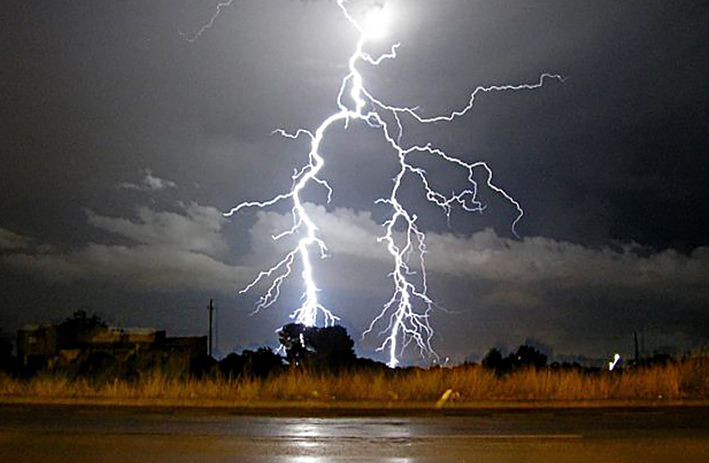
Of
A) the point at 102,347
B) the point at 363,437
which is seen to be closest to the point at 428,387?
the point at 363,437

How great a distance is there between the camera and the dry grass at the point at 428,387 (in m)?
23.4

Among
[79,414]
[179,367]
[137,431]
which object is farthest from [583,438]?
[179,367]

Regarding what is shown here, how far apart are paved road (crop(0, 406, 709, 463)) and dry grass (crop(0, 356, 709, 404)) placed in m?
4.30

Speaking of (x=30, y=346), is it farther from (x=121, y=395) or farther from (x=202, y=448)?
(x=202, y=448)

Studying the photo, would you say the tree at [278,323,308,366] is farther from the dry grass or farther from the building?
the dry grass

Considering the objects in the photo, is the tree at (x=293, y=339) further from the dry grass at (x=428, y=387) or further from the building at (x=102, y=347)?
the dry grass at (x=428, y=387)

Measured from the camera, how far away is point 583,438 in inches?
532

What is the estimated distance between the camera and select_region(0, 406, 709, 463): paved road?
11570 mm

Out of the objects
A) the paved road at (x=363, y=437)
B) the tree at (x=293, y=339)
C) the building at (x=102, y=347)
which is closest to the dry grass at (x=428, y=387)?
the paved road at (x=363, y=437)

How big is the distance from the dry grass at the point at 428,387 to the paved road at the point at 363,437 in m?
4.30

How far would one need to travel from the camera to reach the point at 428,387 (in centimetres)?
2417

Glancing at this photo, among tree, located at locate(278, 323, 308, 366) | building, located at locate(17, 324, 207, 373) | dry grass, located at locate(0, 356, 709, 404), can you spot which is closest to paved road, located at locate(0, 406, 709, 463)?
dry grass, located at locate(0, 356, 709, 404)

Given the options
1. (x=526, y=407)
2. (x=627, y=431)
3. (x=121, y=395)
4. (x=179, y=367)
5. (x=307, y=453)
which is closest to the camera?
(x=307, y=453)

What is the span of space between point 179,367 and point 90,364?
373cm
